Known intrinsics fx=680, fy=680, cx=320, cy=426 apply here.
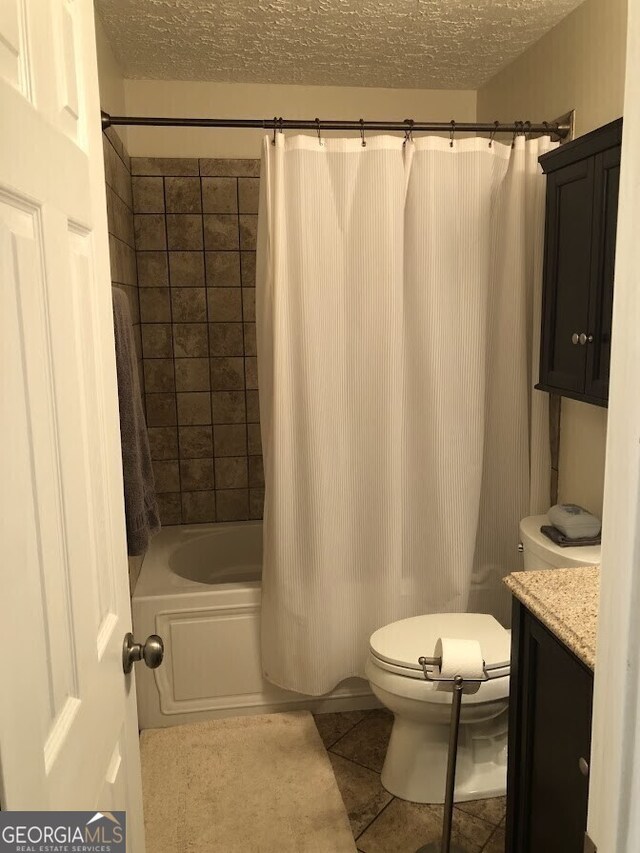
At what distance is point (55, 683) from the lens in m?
0.81

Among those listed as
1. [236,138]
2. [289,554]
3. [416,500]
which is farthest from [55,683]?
[236,138]

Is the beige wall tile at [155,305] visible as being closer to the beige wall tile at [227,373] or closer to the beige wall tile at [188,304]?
the beige wall tile at [188,304]

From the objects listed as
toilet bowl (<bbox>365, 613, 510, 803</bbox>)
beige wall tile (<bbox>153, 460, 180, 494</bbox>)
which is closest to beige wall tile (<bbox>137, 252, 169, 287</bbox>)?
beige wall tile (<bbox>153, 460, 180, 494</bbox>)

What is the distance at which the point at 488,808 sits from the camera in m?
2.08

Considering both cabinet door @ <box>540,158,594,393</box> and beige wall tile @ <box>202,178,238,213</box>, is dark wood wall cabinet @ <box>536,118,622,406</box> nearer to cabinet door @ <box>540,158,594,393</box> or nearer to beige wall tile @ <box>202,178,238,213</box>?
cabinet door @ <box>540,158,594,393</box>

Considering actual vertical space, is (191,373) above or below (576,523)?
above

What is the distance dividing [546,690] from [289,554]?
1.13 meters

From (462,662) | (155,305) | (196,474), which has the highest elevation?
(155,305)

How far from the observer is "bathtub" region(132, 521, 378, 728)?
2.44m

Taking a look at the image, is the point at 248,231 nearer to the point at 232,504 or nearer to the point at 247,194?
the point at 247,194

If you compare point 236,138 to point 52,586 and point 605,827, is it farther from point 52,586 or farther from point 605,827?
point 605,827

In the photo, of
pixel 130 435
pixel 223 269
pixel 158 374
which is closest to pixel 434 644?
pixel 130 435

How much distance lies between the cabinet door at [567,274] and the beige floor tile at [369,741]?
53.7 inches

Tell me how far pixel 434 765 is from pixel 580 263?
157 centimetres
